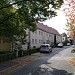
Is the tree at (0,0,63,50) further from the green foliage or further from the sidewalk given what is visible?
the sidewalk

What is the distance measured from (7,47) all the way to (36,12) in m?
18.1

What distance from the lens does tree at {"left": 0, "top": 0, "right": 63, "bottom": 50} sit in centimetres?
2153

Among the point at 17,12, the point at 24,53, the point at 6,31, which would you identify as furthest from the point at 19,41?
the point at 17,12

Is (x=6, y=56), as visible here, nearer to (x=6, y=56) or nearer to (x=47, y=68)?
(x=6, y=56)

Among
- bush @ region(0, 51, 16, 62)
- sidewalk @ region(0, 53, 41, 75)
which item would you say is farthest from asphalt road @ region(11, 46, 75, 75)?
bush @ region(0, 51, 16, 62)

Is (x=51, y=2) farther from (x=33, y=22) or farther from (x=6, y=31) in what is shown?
(x=6, y=31)

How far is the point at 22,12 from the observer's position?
22.0 metres

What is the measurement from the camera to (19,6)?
2184 centimetres

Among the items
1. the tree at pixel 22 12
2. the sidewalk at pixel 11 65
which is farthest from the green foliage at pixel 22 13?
the sidewalk at pixel 11 65

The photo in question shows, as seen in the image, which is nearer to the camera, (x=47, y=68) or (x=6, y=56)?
(x=47, y=68)

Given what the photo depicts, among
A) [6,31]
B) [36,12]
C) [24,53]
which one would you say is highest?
[36,12]

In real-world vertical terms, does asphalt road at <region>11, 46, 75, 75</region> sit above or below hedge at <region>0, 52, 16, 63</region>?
below

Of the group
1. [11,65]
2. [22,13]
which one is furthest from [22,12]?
[11,65]

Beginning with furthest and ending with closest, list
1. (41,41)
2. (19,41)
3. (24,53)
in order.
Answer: (41,41)
(24,53)
(19,41)
